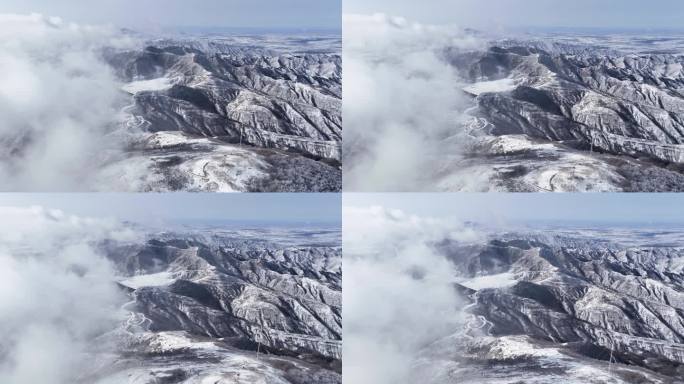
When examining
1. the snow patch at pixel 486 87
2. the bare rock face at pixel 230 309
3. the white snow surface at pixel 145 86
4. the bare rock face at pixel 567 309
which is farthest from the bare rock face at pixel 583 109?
the white snow surface at pixel 145 86

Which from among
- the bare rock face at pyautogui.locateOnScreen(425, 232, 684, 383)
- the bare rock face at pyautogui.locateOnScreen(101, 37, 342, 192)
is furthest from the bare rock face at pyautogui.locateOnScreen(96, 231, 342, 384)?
the bare rock face at pyautogui.locateOnScreen(425, 232, 684, 383)

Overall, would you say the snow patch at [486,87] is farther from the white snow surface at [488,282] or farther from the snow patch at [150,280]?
the snow patch at [150,280]

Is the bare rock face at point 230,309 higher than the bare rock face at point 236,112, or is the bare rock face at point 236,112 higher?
the bare rock face at point 236,112

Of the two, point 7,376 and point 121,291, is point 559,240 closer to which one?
point 121,291

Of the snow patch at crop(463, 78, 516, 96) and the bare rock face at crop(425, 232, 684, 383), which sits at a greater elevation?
the snow patch at crop(463, 78, 516, 96)

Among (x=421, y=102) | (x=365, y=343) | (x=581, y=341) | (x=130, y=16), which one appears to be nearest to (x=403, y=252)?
(x=365, y=343)

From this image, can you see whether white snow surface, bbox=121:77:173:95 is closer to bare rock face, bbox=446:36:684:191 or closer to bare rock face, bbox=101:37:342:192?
bare rock face, bbox=101:37:342:192
